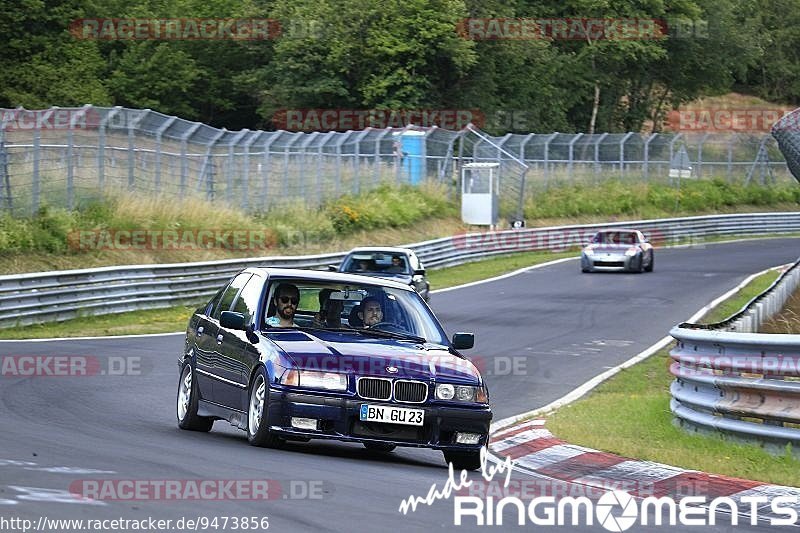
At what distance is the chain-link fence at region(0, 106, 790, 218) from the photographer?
91.7 ft

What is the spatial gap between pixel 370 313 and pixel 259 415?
142 cm

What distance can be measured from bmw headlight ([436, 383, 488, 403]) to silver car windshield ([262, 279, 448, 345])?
86 centimetres

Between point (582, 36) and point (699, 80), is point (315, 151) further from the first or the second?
point (699, 80)

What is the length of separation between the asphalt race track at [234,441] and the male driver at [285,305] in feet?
3.28

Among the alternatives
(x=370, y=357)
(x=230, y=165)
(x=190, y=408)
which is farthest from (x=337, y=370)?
(x=230, y=165)

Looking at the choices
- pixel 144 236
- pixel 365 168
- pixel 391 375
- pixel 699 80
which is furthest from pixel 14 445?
pixel 699 80

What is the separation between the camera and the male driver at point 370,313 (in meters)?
11.6

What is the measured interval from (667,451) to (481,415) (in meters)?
1.71

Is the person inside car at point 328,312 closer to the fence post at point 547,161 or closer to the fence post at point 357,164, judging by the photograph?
the fence post at point 357,164

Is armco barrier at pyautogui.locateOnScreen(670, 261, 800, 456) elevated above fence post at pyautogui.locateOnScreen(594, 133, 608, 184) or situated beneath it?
situated beneath

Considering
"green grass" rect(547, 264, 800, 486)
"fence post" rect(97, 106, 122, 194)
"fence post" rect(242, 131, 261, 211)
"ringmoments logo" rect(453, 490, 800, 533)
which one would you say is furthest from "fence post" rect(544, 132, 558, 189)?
"ringmoments logo" rect(453, 490, 800, 533)

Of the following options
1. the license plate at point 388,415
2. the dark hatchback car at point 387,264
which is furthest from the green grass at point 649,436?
the dark hatchback car at point 387,264

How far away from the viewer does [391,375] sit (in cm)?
1047

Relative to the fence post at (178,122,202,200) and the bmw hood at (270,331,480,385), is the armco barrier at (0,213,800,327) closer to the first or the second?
the fence post at (178,122,202,200)
